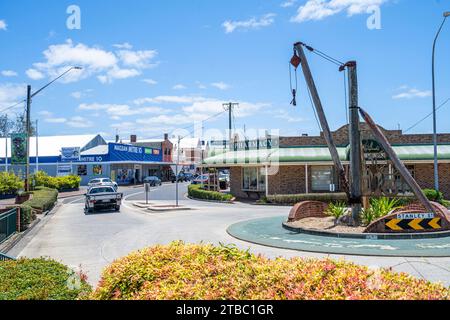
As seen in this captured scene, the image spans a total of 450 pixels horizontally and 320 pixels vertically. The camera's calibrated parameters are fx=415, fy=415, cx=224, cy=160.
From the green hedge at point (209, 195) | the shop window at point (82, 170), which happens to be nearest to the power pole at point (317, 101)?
the green hedge at point (209, 195)

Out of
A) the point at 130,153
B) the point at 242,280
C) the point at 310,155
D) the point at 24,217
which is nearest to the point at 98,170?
the point at 130,153

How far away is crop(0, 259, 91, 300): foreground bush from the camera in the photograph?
475 centimetres

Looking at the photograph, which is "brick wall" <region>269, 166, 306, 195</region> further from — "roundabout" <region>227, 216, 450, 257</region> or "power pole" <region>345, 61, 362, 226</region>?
"power pole" <region>345, 61, 362, 226</region>

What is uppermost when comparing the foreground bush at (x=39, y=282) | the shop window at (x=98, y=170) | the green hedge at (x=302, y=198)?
the shop window at (x=98, y=170)

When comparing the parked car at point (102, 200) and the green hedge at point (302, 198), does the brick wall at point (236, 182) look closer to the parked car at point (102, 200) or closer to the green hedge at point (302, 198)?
the green hedge at point (302, 198)

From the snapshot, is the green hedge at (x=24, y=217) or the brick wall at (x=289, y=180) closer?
the green hedge at (x=24, y=217)

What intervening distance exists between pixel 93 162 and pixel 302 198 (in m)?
38.9

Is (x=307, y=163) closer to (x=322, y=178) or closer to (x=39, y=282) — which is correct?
(x=322, y=178)

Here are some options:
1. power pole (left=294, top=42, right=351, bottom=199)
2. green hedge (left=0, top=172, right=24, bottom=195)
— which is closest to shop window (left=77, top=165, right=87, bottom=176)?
green hedge (left=0, top=172, right=24, bottom=195)

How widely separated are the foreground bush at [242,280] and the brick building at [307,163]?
80.7ft

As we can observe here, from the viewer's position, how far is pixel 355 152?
49.7ft

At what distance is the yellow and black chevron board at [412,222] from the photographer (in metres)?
13.7

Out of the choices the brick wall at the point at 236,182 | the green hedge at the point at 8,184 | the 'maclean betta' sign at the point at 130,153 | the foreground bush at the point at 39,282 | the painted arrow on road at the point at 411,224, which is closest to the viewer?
the foreground bush at the point at 39,282
